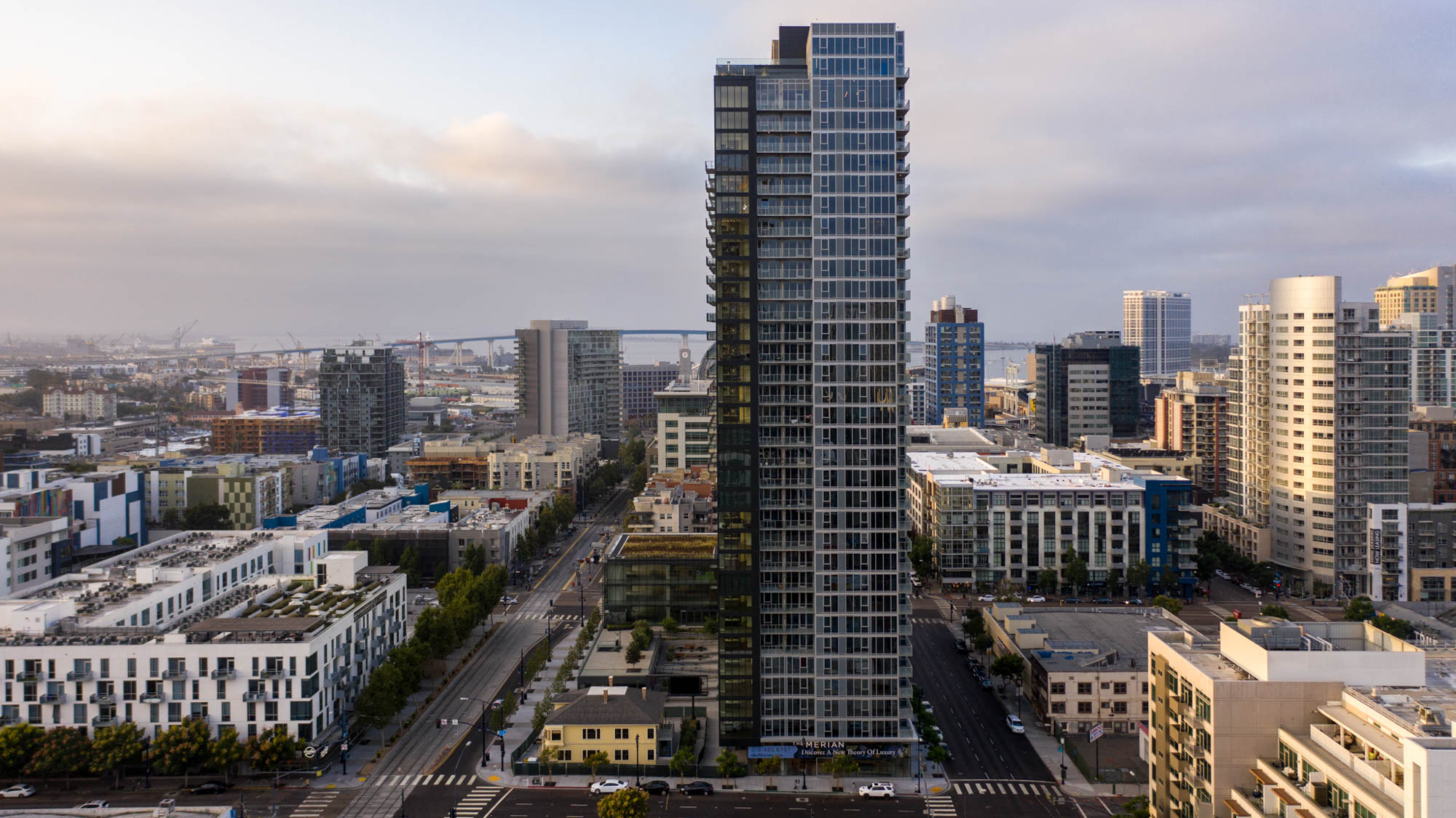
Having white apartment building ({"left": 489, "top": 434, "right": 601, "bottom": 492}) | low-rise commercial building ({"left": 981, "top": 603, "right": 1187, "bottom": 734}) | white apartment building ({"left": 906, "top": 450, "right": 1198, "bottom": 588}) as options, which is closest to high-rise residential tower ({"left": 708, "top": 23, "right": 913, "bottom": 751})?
low-rise commercial building ({"left": 981, "top": 603, "right": 1187, "bottom": 734})

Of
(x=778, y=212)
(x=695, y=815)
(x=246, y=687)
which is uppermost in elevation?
(x=778, y=212)

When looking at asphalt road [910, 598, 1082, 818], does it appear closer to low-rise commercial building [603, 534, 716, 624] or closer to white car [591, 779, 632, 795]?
white car [591, 779, 632, 795]

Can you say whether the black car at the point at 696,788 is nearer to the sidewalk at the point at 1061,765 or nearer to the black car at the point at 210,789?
the sidewalk at the point at 1061,765

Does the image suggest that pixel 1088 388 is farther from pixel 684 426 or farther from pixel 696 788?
pixel 696 788

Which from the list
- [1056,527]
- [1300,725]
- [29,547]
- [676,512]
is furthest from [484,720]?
[1056,527]

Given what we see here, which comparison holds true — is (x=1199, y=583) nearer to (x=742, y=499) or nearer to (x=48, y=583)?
(x=742, y=499)

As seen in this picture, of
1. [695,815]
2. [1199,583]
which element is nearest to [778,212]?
[695,815]
